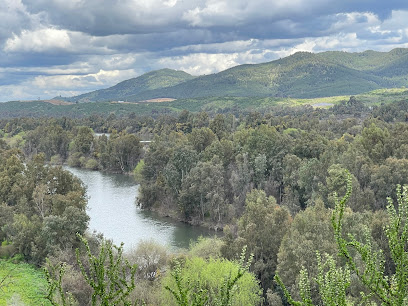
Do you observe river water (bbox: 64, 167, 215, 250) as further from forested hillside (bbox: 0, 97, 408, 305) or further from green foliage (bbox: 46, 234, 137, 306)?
green foliage (bbox: 46, 234, 137, 306)

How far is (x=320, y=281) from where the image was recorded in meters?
8.91

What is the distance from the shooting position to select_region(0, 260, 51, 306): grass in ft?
114

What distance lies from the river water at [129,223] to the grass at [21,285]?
37.5ft

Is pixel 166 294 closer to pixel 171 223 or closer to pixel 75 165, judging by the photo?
pixel 171 223

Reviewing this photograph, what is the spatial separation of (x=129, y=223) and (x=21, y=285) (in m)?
25.8

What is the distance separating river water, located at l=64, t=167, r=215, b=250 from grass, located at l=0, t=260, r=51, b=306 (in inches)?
450

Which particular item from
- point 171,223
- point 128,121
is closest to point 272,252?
point 171,223

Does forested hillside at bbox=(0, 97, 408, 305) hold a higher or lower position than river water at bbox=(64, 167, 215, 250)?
higher

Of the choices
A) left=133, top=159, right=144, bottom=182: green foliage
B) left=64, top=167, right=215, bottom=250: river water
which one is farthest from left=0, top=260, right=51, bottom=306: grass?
left=133, top=159, right=144, bottom=182: green foliage

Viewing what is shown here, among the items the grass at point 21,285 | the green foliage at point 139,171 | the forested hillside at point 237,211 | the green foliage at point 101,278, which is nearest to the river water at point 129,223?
the green foliage at point 139,171

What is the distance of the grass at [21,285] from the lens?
34.7 m

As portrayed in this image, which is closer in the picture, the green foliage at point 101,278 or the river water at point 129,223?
the green foliage at point 101,278

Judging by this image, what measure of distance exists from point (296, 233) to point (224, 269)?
7.49 metres

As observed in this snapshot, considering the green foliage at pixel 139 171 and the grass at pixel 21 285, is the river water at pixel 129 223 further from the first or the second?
the grass at pixel 21 285
